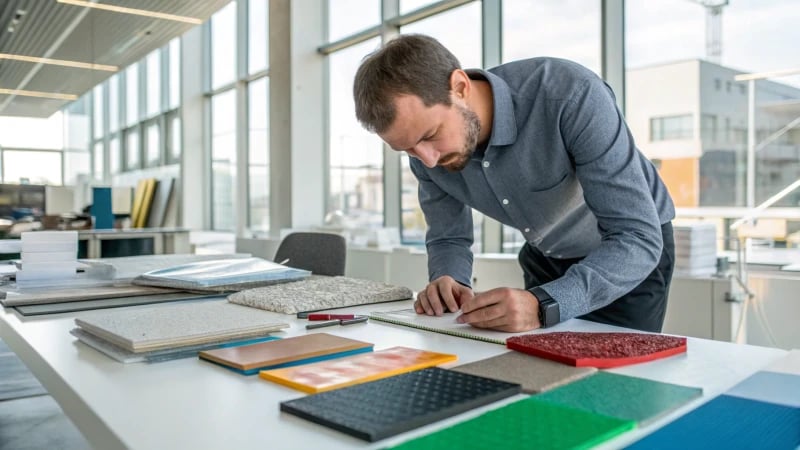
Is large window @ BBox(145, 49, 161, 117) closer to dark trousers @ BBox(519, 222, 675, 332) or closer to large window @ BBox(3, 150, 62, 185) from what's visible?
large window @ BBox(3, 150, 62, 185)

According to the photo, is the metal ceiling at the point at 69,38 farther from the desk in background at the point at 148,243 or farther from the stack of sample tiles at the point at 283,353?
the stack of sample tiles at the point at 283,353

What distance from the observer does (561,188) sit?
1.48 m

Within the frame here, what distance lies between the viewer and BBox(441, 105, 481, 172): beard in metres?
1.35

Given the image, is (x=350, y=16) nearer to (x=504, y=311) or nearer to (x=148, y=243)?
(x=148, y=243)

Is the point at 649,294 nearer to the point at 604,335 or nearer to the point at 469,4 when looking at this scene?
the point at 604,335

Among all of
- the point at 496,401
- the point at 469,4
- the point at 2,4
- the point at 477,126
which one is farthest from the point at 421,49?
the point at 2,4

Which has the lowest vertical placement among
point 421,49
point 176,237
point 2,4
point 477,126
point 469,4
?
point 176,237

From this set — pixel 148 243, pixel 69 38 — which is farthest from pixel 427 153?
pixel 69 38

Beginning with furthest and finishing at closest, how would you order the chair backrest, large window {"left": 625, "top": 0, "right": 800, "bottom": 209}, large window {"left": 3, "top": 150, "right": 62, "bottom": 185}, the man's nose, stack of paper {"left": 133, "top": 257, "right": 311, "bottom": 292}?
large window {"left": 3, "top": 150, "right": 62, "bottom": 185}
large window {"left": 625, "top": 0, "right": 800, "bottom": 209}
the chair backrest
stack of paper {"left": 133, "top": 257, "right": 311, "bottom": 292}
the man's nose

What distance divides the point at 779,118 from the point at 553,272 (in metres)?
2.04

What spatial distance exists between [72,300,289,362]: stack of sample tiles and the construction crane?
3006 mm

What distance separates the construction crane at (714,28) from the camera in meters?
3.28

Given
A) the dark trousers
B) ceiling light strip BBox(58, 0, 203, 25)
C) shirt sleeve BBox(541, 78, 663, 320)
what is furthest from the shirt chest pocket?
ceiling light strip BBox(58, 0, 203, 25)

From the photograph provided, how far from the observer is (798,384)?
77cm
